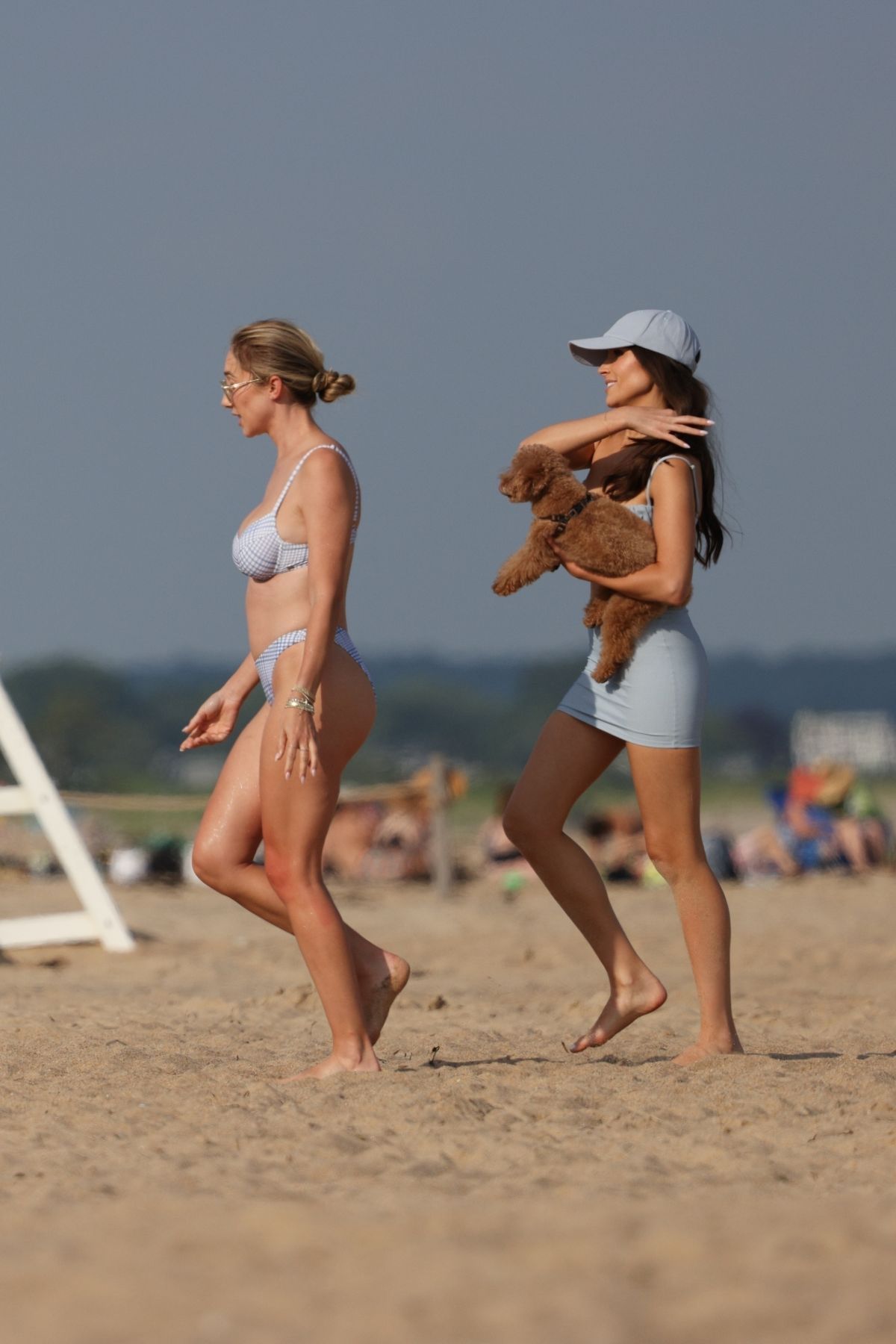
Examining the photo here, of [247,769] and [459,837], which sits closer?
[247,769]

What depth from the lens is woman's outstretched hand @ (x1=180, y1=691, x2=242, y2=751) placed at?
443 centimetres

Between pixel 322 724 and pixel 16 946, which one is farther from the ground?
pixel 322 724

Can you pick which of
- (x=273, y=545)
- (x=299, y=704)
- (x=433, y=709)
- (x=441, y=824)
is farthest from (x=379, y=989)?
(x=433, y=709)

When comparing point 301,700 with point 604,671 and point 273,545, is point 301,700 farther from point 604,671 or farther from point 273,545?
point 604,671

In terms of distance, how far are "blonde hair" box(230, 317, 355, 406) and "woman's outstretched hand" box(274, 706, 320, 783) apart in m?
0.89

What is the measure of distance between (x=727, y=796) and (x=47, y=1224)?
3589 cm

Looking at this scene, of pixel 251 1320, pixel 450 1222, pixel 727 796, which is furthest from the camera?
pixel 727 796

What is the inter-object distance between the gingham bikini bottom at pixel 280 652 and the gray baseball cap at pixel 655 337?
1.03 m

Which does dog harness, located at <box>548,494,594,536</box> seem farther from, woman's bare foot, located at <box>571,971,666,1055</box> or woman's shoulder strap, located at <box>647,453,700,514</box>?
woman's bare foot, located at <box>571,971,666,1055</box>

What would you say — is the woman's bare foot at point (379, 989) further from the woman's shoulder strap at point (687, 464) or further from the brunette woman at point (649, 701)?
the woman's shoulder strap at point (687, 464)

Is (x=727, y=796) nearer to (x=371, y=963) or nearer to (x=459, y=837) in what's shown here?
(x=459, y=837)

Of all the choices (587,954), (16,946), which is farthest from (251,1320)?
(587,954)

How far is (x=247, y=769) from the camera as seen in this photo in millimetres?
4188

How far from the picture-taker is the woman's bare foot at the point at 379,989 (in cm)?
423
